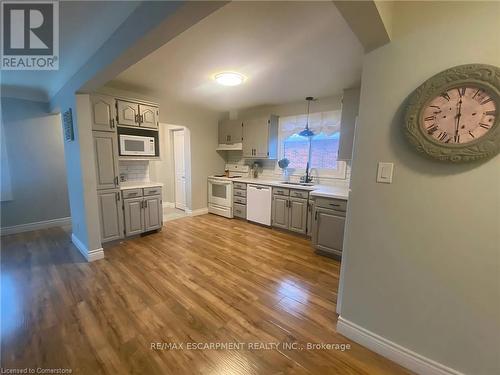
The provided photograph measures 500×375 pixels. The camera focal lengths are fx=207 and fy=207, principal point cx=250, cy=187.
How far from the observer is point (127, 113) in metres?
3.18

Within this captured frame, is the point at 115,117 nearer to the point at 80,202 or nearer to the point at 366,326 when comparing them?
the point at 80,202

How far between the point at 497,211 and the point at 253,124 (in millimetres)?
3843

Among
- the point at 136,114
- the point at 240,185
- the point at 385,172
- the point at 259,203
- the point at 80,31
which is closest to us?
the point at 385,172

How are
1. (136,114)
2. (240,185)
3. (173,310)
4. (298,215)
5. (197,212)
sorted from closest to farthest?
(173,310) < (136,114) < (298,215) < (240,185) < (197,212)

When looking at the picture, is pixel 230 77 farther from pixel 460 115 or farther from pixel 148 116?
pixel 460 115

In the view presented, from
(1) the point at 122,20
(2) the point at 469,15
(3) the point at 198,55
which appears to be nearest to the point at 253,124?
(3) the point at 198,55

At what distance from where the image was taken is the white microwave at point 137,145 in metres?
3.22

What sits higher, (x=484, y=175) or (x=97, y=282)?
(x=484, y=175)

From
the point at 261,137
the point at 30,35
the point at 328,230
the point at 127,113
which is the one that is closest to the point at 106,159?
the point at 127,113

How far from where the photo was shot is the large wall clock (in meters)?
1.04

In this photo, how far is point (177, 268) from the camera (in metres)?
2.60

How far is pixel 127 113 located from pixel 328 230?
11.4ft

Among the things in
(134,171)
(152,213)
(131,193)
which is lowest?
(152,213)

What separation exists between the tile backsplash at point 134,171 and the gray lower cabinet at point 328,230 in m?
3.11
